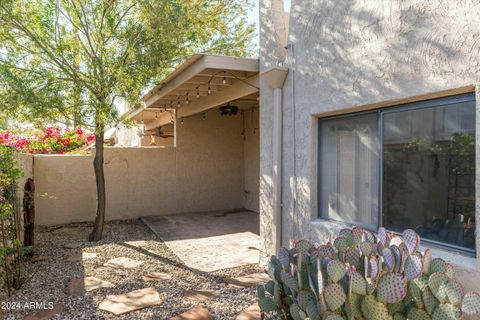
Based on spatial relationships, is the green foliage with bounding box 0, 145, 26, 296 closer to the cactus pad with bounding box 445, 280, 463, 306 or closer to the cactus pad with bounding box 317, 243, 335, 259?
the cactus pad with bounding box 317, 243, 335, 259

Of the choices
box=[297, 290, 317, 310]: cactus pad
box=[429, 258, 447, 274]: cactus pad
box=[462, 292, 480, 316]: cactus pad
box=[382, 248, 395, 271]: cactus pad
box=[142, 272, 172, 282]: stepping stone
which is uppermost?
box=[382, 248, 395, 271]: cactus pad

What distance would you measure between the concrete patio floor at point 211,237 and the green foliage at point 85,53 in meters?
3.22

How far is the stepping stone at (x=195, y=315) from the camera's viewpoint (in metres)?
4.32

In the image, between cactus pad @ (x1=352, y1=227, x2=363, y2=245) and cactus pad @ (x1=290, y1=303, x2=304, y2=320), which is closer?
cactus pad @ (x1=290, y1=303, x2=304, y2=320)

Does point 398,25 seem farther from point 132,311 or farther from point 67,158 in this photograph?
point 67,158

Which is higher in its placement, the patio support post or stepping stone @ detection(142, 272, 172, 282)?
the patio support post

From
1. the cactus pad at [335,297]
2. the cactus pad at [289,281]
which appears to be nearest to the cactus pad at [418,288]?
the cactus pad at [335,297]

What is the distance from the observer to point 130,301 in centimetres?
489

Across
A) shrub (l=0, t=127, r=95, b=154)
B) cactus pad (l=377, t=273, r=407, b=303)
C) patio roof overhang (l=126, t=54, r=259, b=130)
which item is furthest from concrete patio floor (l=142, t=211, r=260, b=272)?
shrub (l=0, t=127, r=95, b=154)

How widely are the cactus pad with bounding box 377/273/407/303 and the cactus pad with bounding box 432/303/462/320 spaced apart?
25cm

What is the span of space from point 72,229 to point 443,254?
9.24 metres

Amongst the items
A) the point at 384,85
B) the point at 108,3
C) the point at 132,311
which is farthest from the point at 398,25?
the point at 108,3

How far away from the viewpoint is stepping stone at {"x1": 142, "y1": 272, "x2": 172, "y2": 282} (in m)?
5.82

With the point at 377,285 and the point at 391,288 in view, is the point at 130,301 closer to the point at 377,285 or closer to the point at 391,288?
the point at 377,285
